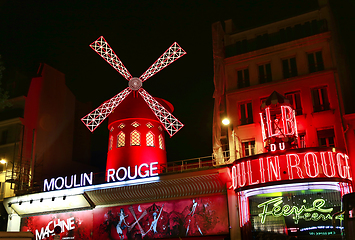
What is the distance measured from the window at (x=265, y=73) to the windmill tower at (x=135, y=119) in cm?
459

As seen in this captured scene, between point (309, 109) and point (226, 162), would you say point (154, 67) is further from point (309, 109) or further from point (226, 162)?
point (309, 109)

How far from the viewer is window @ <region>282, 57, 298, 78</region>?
45.0 feet

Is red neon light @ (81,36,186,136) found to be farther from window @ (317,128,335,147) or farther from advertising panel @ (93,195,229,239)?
window @ (317,128,335,147)

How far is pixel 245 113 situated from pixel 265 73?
5.81 feet

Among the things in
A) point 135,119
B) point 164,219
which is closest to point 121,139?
point 135,119

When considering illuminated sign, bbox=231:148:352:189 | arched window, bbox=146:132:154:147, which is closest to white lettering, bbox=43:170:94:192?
arched window, bbox=146:132:154:147

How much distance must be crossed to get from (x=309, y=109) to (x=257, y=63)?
289 cm

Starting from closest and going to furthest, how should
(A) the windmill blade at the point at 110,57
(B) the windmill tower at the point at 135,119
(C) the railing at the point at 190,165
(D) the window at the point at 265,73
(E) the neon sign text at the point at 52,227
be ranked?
(C) the railing at the point at 190,165, (D) the window at the point at 265,73, (E) the neon sign text at the point at 52,227, (B) the windmill tower at the point at 135,119, (A) the windmill blade at the point at 110,57

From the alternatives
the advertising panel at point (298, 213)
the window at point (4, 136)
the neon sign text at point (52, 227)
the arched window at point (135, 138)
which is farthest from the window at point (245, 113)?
the window at point (4, 136)

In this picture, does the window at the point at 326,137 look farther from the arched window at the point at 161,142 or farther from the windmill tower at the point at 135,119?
the arched window at the point at 161,142

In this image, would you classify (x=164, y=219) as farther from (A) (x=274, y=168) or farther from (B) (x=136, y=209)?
(A) (x=274, y=168)

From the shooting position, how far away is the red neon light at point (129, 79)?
1783 cm

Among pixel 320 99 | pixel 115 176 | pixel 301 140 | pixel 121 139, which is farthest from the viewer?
pixel 121 139

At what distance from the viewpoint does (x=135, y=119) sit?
1769 centimetres
